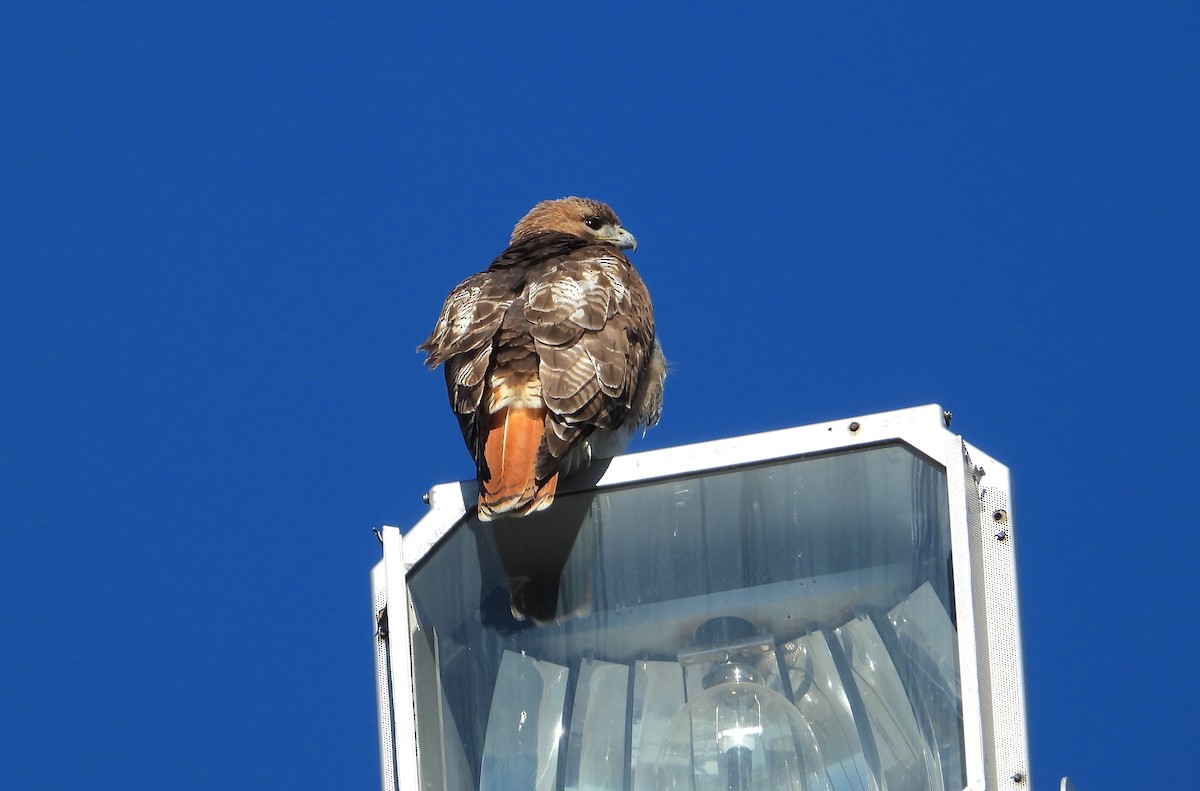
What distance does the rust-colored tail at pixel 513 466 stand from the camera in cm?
370

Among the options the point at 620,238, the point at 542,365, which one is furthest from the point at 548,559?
the point at 620,238

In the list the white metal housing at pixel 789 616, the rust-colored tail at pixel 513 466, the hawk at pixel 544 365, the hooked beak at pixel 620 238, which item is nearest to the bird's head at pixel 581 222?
the hooked beak at pixel 620 238

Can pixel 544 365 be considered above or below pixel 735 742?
above

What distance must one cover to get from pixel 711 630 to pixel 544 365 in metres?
1.21

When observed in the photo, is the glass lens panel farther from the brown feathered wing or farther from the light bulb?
the brown feathered wing

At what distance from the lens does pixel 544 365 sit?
4301 mm

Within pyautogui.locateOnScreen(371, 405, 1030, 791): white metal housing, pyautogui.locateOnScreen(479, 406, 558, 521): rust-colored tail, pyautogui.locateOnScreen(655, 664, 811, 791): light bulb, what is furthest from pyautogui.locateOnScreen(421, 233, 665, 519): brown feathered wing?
pyautogui.locateOnScreen(655, 664, 811, 791): light bulb

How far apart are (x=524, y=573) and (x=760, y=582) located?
1.77 ft

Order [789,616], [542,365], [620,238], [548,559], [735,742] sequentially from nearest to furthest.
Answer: [735,742], [789,616], [548,559], [542,365], [620,238]

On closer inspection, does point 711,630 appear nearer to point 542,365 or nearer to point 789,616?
point 789,616

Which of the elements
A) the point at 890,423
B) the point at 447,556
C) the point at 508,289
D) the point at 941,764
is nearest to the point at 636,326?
the point at 508,289

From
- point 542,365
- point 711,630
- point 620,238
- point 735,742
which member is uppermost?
point 620,238

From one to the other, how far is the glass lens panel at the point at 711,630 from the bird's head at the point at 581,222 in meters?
3.39

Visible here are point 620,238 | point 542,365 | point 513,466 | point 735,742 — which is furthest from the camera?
point 620,238
